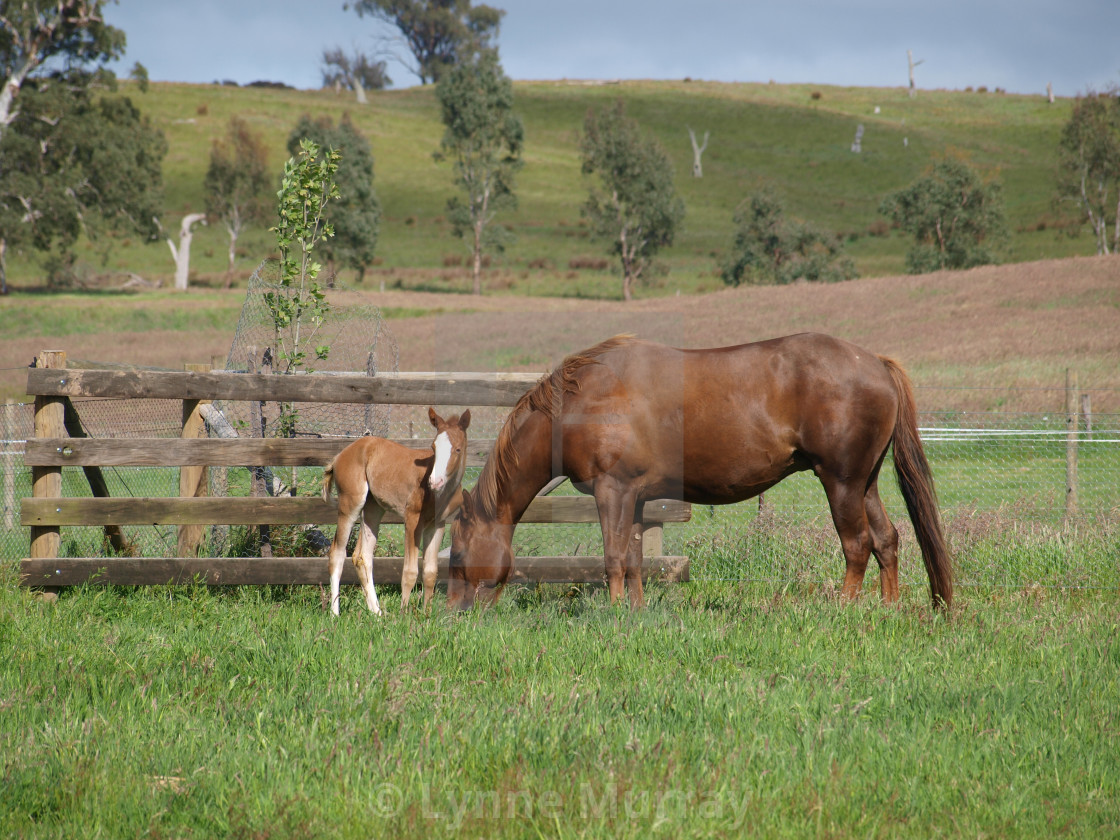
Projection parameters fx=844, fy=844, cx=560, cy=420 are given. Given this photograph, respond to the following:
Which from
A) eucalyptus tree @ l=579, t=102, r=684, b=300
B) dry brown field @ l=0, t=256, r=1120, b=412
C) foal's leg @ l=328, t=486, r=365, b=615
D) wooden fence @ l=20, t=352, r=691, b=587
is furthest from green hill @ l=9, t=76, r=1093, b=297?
foal's leg @ l=328, t=486, r=365, b=615

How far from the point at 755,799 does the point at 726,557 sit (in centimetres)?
471

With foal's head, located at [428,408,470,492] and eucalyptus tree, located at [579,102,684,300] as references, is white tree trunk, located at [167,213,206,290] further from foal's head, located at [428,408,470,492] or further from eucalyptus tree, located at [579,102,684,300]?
foal's head, located at [428,408,470,492]

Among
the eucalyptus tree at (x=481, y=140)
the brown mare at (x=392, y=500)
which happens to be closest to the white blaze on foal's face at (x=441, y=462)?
the brown mare at (x=392, y=500)

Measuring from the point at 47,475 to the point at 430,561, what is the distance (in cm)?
308

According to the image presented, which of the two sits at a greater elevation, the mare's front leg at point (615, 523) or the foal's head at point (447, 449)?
the foal's head at point (447, 449)

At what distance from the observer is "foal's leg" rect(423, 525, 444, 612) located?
5910 millimetres

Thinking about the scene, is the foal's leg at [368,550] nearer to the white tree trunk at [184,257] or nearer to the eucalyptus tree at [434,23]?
the white tree trunk at [184,257]

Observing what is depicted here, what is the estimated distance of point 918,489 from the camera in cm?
611

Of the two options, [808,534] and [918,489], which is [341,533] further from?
[808,534]

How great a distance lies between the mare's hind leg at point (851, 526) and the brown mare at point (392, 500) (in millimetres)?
2592

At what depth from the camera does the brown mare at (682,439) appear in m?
5.78

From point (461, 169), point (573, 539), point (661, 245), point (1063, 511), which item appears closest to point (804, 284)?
point (661, 245)

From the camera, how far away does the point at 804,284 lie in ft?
131

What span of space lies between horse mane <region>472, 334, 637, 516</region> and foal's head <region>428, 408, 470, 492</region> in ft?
1.04
